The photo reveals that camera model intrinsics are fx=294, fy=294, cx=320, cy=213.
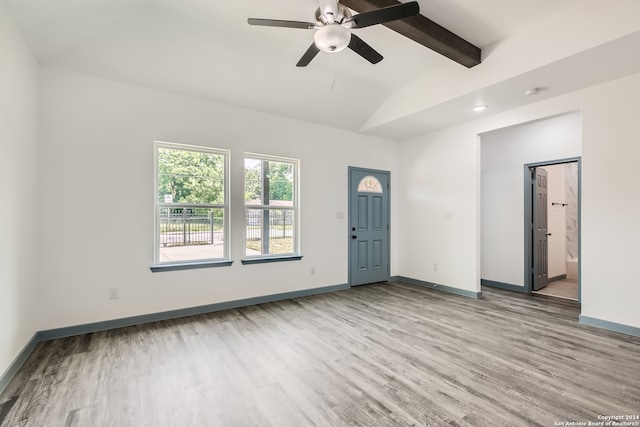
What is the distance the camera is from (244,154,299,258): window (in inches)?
173

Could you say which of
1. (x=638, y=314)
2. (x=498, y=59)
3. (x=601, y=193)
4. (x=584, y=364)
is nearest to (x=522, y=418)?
(x=584, y=364)

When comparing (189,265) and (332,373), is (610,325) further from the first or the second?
(189,265)

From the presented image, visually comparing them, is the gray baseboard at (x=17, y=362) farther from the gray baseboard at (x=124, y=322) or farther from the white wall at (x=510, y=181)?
the white wall at (x=510, y=181)

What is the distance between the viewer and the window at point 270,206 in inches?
173

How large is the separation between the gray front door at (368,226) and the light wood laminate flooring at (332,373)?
5.72ft

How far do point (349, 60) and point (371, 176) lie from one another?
238 centimetres

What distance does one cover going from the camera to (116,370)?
247cm

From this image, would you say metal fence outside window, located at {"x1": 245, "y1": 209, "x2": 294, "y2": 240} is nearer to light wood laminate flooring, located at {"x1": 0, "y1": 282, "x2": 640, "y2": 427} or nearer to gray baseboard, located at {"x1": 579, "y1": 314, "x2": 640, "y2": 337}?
light wood laminate flooring, located at {"x1": 0, "y1": 282, "x2": 640, "y2": 427}

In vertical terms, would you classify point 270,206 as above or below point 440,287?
above

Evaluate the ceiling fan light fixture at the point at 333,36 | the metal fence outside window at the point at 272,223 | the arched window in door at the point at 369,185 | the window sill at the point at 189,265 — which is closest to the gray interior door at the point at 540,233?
the arched window in door at the point at 369,185

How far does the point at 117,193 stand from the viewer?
339 centimetres

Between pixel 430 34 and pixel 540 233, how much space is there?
161 inches

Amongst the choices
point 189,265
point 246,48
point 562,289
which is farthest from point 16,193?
point 562,289

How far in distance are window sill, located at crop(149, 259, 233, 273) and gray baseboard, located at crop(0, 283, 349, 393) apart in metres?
0.52
